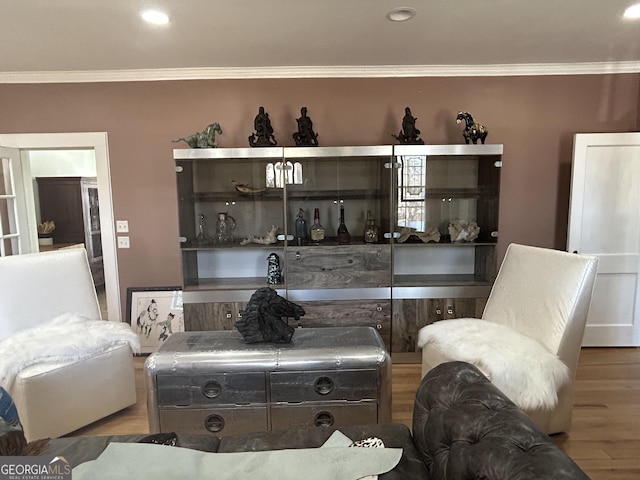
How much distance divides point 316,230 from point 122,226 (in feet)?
5.53

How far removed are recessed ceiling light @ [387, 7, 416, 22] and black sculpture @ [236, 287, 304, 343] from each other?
69.6 inches

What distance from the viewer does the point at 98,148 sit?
3.27 m

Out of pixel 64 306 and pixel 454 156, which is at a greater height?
pixel 454 156

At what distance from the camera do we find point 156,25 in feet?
7.71

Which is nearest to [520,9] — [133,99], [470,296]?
[470,296]

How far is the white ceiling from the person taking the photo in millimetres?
A: 2156

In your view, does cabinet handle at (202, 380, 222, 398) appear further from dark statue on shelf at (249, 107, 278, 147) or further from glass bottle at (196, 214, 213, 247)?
dark statue on shelf at (249, 107, 278, 147)

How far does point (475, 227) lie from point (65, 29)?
3186 mm

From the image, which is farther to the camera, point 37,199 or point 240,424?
point 37,199

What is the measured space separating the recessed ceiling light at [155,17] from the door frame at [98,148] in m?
1.34

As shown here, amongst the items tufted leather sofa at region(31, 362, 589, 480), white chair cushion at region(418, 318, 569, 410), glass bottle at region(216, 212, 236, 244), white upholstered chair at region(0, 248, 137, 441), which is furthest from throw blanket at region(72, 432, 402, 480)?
glass bottle at region(216, 212, 236, 244)

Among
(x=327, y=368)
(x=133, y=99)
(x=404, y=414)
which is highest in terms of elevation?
(x=133, y=99)

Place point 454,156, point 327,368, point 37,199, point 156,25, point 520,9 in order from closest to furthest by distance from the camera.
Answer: point 327,368 < point 520,9 < point 156,25 < point 454,156 < point 37,199

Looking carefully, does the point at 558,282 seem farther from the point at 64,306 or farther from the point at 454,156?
the point at 64,306
